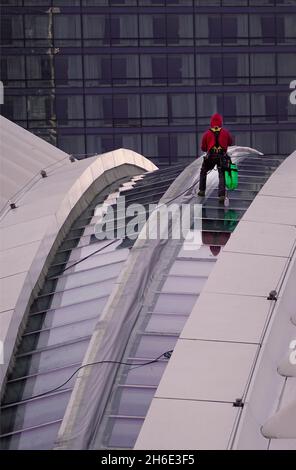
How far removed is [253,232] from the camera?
28.0 meters

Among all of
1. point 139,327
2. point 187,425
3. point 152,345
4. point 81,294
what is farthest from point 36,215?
point 187,425

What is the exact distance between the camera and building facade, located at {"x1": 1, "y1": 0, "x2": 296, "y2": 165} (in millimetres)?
94125

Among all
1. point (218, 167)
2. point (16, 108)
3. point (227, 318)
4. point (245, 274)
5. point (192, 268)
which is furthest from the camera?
point (16, 108)

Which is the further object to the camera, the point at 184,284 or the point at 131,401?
the point at 184,284

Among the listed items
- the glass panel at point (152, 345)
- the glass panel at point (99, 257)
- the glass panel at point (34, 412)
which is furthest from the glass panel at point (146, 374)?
the glass panel at point (99, 257)

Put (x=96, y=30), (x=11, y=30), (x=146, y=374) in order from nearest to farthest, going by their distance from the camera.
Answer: (x=146, y=374) → (x=11, y=30) → (x=96, y=30)

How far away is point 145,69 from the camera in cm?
9469

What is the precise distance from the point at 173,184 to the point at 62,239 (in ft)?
16.4

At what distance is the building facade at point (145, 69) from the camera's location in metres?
94.1

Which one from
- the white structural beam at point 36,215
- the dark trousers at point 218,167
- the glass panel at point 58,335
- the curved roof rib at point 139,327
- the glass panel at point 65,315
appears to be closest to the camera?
the curved roof rib at point 139,327

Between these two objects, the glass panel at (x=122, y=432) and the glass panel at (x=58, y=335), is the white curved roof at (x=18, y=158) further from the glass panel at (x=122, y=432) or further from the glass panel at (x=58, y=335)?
the glass panel at (x=122, y=432)

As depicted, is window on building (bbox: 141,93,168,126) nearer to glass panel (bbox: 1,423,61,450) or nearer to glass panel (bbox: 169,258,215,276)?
glass panel (bbox: 169,258,215,276)

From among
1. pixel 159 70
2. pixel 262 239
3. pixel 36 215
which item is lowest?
pixel 262 239

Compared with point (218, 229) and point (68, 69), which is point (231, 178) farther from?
point (68, 69)
